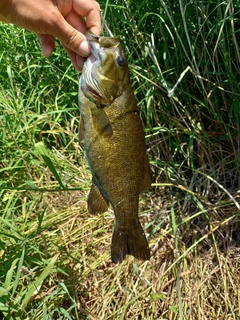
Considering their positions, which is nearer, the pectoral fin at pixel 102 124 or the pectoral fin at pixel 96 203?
the pectoral fin at pixel 102 124

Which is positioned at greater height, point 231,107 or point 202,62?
point 202,62

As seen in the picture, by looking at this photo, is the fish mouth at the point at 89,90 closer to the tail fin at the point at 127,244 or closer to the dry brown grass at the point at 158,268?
the tail fin at the point at 127,244

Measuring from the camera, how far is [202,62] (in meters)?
2.37

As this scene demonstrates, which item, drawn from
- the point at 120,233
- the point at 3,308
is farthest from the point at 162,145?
the point at 3,308

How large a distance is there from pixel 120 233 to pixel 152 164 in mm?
884

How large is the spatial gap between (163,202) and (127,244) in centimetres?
82

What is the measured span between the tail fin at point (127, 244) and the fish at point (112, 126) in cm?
11

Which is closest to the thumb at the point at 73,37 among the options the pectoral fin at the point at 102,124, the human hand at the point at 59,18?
the human hand at the point at 59,18

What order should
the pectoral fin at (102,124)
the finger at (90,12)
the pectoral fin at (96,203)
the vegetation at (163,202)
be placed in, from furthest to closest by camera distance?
1. the vegetation at (163,202)
2. the finger at (90,12)
3. the pectoral fin at (96,203)
4. the pectoral fin at (102,124)

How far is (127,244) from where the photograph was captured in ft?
6.16

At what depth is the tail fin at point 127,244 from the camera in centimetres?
188

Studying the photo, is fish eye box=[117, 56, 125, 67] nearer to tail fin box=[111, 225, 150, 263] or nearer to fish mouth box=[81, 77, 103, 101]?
fish mouth box=[81, 77, 103, 101]

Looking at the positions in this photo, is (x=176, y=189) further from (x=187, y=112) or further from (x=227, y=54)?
(x=227, y=54)

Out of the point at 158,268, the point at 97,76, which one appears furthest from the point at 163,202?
the point at 97,76
